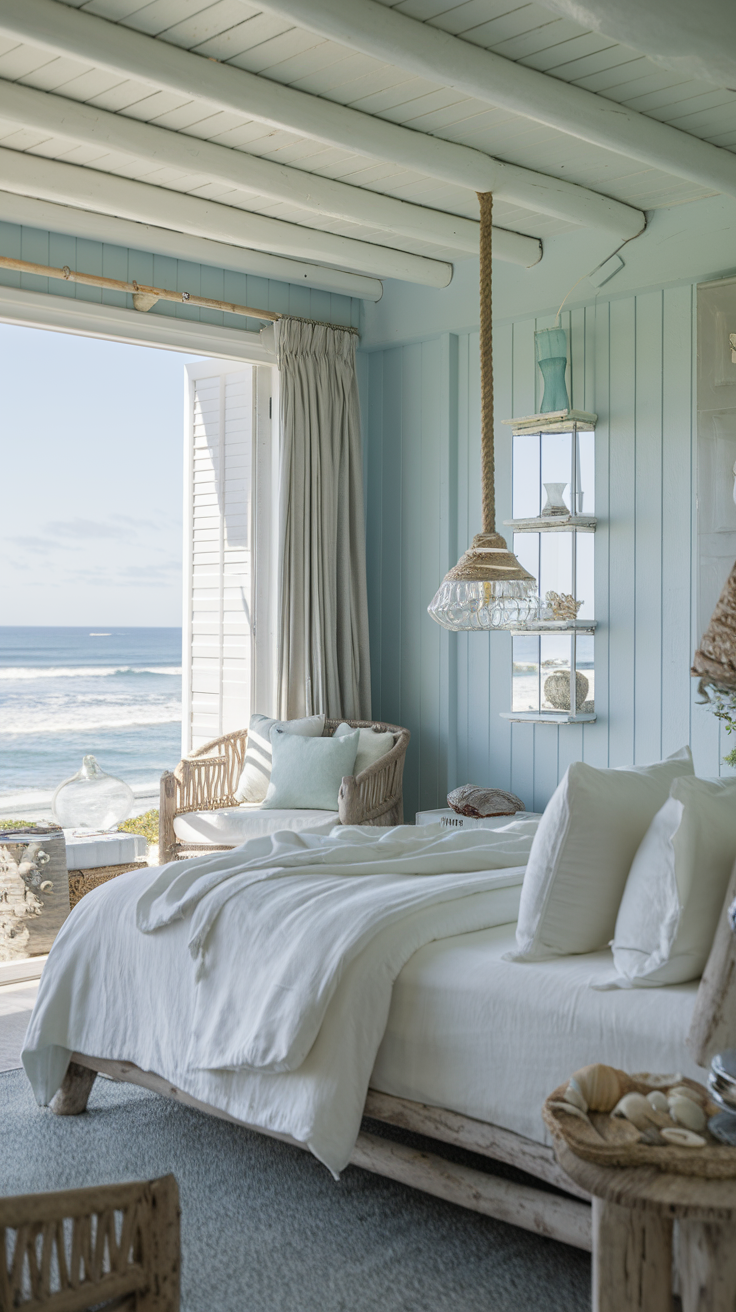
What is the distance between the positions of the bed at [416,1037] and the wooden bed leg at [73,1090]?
7 centimetres

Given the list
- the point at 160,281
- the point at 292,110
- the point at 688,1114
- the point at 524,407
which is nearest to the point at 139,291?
the point at 160,281

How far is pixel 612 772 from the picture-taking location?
2578mm

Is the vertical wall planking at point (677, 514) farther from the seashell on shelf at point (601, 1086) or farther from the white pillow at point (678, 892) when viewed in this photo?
the seashell on shelf at point (601, 1086)

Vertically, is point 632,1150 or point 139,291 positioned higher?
point 139,291

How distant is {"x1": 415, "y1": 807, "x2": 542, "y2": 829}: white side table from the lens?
5336 millimetres

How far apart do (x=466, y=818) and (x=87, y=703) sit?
609 inches

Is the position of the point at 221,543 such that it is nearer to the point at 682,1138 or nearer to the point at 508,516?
the point at 508,516

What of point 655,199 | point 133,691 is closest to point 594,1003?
point 655,199

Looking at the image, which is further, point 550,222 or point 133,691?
point 133,691

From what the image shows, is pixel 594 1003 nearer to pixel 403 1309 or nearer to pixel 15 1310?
pixel 403 1309

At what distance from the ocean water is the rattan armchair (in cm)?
1258

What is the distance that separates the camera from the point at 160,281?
221 inches

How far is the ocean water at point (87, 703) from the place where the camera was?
18.9 metres

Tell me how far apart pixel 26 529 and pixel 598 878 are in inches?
756
